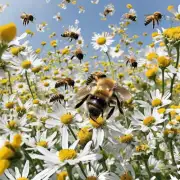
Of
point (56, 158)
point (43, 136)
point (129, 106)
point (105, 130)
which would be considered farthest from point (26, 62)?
point (56, 158)

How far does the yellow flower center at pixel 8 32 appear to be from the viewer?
1.67 meters

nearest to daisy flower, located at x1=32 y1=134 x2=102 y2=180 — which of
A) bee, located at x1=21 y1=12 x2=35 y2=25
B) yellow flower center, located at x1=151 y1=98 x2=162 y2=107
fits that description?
yellow flower center, located at x1=151 y1=98 x2=162 y2=107

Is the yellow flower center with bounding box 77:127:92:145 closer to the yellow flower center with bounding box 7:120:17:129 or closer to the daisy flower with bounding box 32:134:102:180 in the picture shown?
the daisy flower with bounding box 32:134:102:180

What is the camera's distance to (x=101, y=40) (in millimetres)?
4539

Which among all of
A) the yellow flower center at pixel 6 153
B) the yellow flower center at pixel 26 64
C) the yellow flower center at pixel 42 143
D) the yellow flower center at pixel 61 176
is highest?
the yellow flower center at pixel 6 153

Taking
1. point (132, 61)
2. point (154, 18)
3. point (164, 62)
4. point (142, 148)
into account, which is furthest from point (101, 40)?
point (142, 148)

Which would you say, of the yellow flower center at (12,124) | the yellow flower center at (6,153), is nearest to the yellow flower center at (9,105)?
the yellow flower center at (12,124)

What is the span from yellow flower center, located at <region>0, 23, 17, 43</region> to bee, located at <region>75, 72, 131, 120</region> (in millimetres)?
510

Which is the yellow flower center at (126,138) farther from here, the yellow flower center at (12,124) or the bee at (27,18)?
the bee at (27,18)

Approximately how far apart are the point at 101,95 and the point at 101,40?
2530mm

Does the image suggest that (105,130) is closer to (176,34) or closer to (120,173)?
(120,173)

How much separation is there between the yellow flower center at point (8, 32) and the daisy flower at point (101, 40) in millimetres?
2758

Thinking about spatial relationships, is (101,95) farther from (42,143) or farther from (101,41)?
(101,41)

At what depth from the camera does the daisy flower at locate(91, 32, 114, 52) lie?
14.7 ft
